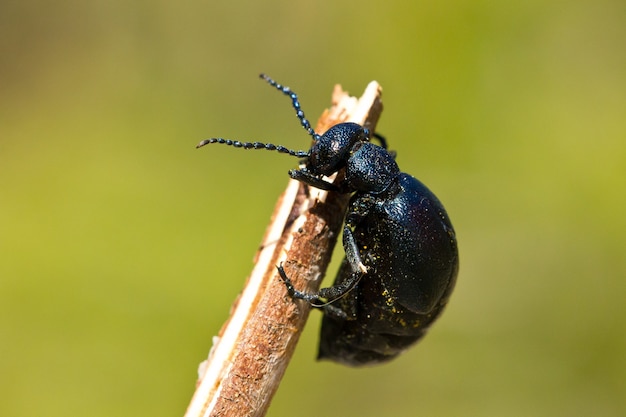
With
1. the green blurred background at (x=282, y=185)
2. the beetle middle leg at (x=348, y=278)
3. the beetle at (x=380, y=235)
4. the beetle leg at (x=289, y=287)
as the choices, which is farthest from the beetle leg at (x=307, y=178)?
the green blurred background at (x=282, y=185)

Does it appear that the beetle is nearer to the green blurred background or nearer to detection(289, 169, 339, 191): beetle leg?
detection(289, 169, 339, 191): beetle leg

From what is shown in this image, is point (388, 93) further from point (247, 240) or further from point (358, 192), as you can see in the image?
point (358, 192)

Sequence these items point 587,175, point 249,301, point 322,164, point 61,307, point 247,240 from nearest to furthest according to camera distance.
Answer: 1. point 249,301
2. point 322,164
3. point 61,307
4. point 247,240
5. point 587,175

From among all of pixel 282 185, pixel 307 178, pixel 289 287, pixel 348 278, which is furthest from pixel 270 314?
pixel 282 185

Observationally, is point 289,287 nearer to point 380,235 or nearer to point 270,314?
point 270,314

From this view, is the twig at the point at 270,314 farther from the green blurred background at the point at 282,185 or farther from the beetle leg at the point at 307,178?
the green blurred background at the point at 282,185

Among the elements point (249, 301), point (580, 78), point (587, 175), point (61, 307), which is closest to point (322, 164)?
point (249, 301)
